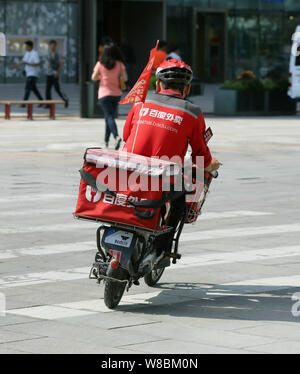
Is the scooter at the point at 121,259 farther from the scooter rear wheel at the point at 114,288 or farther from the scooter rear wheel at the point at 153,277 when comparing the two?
the scooter rear wheel at the point at 153,277

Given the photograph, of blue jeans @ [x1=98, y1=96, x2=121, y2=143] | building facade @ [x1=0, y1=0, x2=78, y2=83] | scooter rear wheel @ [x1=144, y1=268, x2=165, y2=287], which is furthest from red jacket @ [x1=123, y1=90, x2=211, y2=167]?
building facade @ [x1=0, y1=0, x2=78, y2=83]

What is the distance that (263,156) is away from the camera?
57.3 feet

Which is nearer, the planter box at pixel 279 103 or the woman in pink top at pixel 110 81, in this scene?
the woman in pink top at pixel 110 81

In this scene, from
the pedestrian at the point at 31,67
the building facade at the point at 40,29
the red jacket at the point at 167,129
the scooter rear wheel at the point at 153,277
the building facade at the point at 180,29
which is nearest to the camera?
the red jacket at the point at 167,129

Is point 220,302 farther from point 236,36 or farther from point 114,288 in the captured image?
point 236,36

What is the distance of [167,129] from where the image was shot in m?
7.20

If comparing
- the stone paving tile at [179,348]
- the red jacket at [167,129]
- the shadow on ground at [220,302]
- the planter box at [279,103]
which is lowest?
the planter box at [279,103]

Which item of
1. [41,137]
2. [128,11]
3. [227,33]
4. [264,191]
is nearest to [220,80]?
[227,33]

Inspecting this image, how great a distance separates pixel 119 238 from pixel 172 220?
55cm

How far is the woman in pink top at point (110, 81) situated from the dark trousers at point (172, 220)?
10950 millimetres

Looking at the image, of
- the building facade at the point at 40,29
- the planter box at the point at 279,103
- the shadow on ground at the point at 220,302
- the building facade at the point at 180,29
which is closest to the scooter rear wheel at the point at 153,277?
the shadow on ground at the point at 220,302

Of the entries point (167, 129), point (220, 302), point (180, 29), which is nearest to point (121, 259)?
point (220, 302)

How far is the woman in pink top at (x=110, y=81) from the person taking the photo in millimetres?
18359

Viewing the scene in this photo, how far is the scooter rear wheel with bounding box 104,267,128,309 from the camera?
690 centimetres
